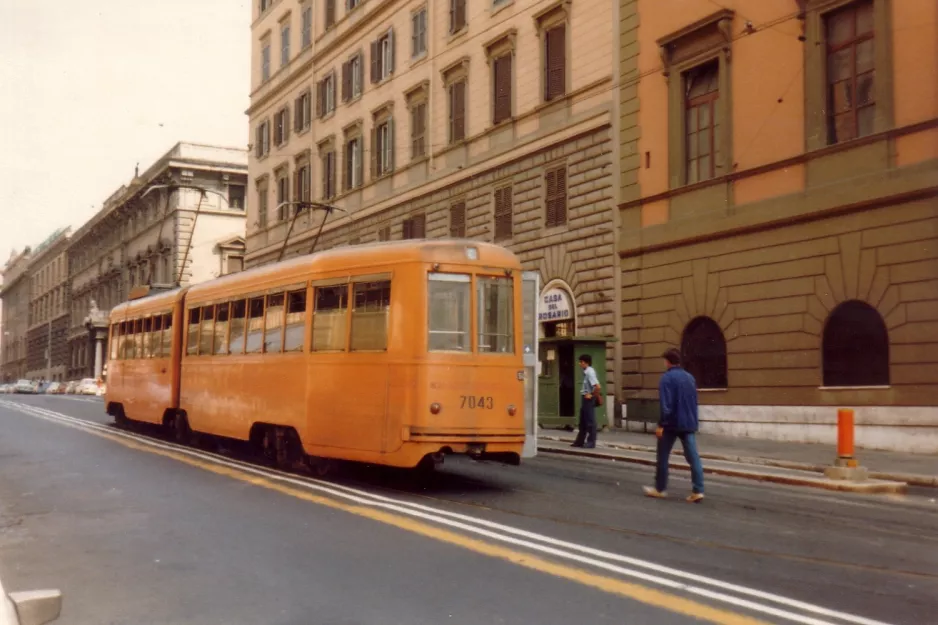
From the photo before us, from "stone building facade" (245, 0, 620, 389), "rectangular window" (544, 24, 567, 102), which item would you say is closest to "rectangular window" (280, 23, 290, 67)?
"stone building facade" (245, 0, 620, 389)

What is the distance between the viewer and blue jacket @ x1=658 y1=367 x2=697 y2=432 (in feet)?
35.2

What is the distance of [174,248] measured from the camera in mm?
60875

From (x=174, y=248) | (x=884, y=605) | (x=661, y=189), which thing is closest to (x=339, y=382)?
(x=884, y=605)

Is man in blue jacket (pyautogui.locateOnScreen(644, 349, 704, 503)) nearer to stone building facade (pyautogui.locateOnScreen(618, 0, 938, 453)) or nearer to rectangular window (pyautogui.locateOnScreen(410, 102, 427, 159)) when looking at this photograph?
stone building facade (pyautogui.locateOnScreen(618, 0, 938, 453))

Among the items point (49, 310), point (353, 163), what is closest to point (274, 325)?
point (353, 163)

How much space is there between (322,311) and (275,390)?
1.63 meters

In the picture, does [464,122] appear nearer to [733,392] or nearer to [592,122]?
[592,122]

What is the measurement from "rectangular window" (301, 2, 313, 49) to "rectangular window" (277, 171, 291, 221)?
18.4 feet

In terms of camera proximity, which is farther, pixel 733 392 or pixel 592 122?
pixel 592 122

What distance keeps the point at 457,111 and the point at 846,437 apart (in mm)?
19554

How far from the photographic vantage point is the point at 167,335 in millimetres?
18594

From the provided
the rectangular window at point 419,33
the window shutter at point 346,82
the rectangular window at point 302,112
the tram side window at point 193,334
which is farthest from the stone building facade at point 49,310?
the tram side window at point 193,334

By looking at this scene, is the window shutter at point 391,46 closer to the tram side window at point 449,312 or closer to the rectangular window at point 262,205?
the rectangular window at point 262,205

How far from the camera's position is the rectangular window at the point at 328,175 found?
38.8 meters
